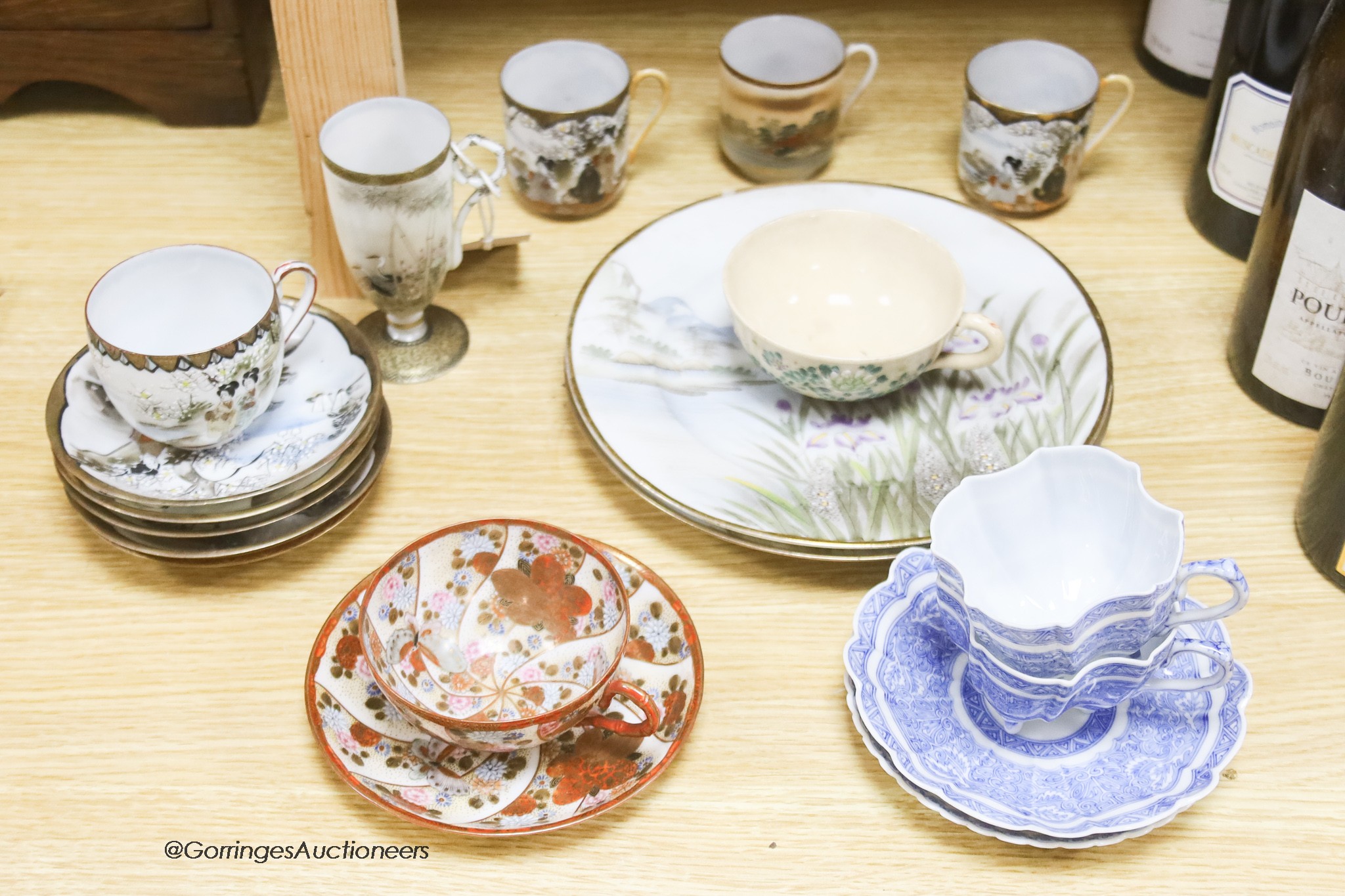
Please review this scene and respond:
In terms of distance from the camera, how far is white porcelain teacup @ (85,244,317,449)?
2.39 ft

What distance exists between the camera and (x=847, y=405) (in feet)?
2.79

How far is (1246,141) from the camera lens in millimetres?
916

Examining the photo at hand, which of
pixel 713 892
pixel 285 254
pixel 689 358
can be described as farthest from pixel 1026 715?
pixel 285 254

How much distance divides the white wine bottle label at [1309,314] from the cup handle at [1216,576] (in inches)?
9.9

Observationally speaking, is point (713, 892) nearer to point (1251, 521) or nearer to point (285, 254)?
point (1251, 521)

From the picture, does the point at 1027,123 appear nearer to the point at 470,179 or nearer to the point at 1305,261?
the point at 1305,261

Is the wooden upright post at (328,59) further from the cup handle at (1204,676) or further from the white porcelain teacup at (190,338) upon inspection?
the cup handle at (1204,676)

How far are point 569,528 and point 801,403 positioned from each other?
17cm

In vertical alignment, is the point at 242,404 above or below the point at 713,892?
above

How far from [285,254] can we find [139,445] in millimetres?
255

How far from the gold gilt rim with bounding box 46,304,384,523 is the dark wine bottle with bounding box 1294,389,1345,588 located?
1.83 ft

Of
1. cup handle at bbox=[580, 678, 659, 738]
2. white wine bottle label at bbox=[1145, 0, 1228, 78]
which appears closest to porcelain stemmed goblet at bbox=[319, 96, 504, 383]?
cup handle at bbox=[580, 678, 659, 738]

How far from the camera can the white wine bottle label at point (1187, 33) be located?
1064 millimetres

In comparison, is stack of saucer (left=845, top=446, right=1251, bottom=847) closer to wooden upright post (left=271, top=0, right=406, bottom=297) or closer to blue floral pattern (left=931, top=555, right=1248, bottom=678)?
blue floral pattern (left=931, top=555, right=1248, bottom=678)
